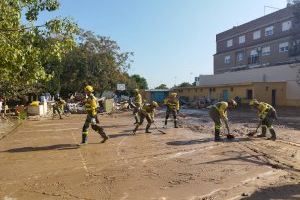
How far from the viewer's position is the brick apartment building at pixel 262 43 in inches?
2110

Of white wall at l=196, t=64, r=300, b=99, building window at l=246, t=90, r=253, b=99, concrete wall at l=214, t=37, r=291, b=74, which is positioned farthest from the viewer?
concrete wall at l=214, t=37, r=291, b=74

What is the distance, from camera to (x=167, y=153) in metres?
12.3

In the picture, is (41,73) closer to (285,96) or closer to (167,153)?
(167,153)

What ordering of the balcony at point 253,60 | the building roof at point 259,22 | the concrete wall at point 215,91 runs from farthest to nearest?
the balcony at point 253,60 → the building roof at point 259,22 → the concrete wall at point 215,91

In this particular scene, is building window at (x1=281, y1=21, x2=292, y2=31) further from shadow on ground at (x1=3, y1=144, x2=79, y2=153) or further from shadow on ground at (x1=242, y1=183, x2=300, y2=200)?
shadow on ground at (x1=242, y1=183, x2=300, y2=200)

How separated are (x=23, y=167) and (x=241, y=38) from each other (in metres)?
59.5

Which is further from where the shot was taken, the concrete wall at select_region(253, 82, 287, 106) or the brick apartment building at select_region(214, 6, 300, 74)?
the brick apartment building at select_region(214, 6, 300, 74)

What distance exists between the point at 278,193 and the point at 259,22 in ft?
189

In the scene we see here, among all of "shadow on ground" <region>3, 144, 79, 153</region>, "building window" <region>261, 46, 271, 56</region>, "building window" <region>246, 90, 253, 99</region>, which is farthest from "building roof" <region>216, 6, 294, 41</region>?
"shadow on ground" <region>3, 144, 79, 153</region>

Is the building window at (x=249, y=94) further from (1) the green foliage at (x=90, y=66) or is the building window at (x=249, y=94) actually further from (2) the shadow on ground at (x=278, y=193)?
(2) the shadow on ground at (x=278, y=193)

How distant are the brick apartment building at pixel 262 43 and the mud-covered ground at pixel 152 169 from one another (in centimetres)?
4028

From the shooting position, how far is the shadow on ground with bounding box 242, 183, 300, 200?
747 centimetres

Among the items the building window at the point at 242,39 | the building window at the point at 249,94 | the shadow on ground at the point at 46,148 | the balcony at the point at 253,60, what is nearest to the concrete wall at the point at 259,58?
the balcony at the point at 253,60

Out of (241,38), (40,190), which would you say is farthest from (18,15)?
(241,38)
